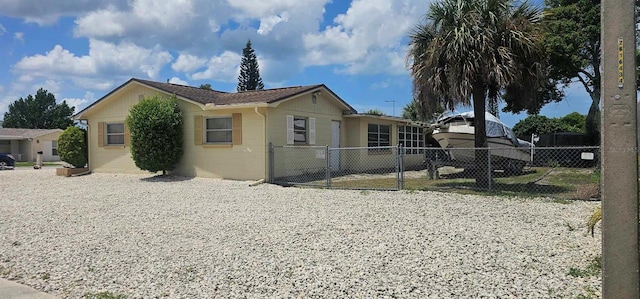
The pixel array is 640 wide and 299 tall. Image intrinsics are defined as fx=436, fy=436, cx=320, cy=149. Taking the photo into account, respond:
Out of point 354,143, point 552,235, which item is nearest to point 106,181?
point 354,143

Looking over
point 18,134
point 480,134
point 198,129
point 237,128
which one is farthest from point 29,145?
point 480,134

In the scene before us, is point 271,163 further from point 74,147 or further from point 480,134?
point 74,147

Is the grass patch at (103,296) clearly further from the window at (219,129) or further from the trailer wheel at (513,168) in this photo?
the trailer wheel at (513,168)

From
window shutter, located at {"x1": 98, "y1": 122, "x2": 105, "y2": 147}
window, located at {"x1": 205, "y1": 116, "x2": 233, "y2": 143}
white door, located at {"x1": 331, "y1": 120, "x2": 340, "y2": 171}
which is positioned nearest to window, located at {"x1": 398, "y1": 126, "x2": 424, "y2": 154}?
white door, located at {"x1": 331, "y1": 120, "x2": 340, "y2": 171}

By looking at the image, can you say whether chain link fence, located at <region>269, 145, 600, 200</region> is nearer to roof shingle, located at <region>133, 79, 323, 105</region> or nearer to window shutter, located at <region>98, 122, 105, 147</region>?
roof shingle, located at <region>133, 79, 323, 105</region>

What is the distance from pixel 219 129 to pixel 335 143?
17.7 ft

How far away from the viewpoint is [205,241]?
6230 millimetres

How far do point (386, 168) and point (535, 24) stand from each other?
10093mm

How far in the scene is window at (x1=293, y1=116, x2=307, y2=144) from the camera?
16094 millimetres

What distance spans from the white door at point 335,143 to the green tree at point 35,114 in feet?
190

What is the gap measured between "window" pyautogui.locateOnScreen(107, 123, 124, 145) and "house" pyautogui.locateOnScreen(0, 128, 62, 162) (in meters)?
27.0

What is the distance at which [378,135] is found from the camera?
21.0m

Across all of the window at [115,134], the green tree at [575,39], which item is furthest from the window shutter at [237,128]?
the green tree at [575,39]

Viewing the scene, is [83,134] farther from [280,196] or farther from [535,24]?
[535,24]
